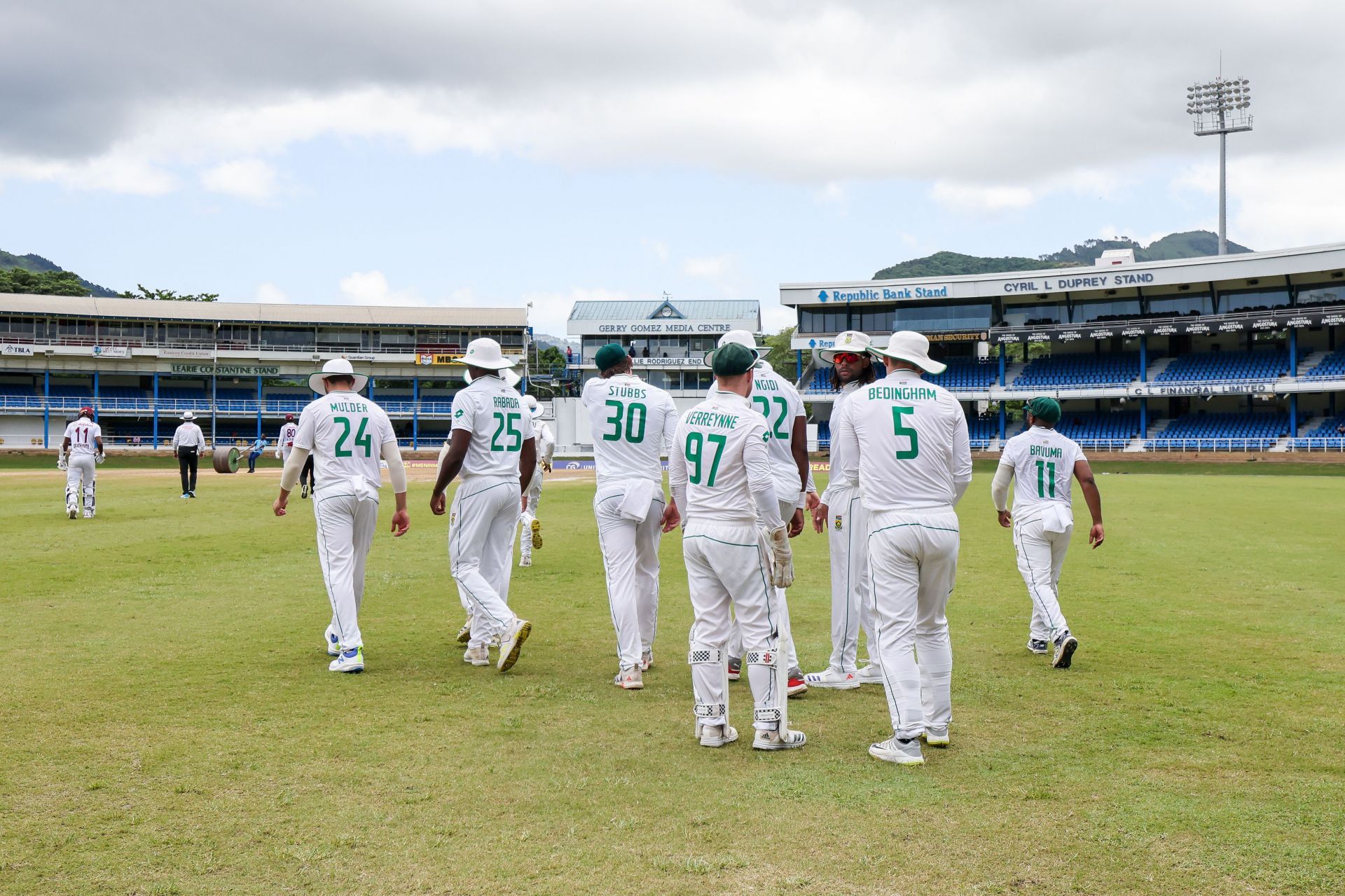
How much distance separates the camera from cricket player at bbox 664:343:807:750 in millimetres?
5617

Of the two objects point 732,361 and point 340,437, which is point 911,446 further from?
point 340,437

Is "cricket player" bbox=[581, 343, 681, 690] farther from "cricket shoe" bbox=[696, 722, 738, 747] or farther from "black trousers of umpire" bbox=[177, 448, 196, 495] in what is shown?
"black trousers of umpire" bbox=[177, 448, 196, 495]

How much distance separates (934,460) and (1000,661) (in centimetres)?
282

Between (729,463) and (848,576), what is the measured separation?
1937 mm

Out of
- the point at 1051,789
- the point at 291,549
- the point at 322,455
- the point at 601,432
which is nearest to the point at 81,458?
the point at 291,549

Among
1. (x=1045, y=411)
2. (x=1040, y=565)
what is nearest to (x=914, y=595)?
(x=1040, y=565)

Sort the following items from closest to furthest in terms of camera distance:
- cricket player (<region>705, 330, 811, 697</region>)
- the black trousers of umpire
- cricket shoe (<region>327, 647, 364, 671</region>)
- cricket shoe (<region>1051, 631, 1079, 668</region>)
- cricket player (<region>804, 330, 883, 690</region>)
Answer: cricket player (<region>705, 330, 811, 697</region>), cricket player (<region>804, 330, 883, 690</region>), cricket shoe (<region>327, 647, 364, 671</region>), cricket shoe (<region>1051, 631, 1079, 668</region>), the black trousers of umpire

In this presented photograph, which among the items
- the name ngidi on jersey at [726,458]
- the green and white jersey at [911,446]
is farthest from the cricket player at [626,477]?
the green and white jersey at [911,446]

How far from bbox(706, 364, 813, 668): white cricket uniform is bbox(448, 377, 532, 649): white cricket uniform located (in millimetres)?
1853

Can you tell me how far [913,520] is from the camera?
5.62 metres

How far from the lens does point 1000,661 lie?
7812 mm

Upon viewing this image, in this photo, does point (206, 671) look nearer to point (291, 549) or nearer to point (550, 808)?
point (550, 808)

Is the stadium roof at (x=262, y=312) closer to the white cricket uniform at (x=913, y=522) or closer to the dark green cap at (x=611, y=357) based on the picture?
the dark green cap at (x=611, y=357)

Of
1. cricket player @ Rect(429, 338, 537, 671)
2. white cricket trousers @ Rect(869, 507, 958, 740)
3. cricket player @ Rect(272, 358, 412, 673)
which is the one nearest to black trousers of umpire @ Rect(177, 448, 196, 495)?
cricket player @ Rect(272, 358, 412, 673)
